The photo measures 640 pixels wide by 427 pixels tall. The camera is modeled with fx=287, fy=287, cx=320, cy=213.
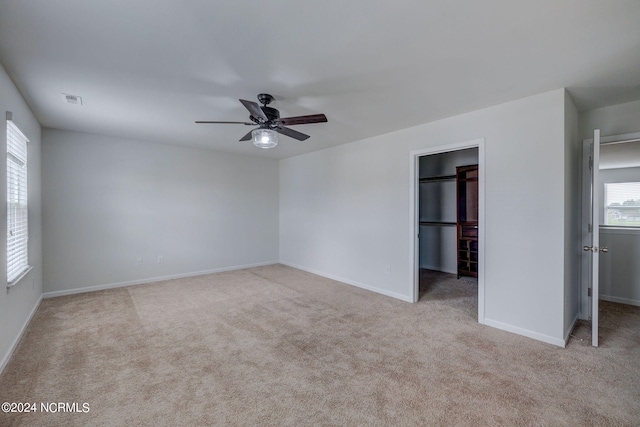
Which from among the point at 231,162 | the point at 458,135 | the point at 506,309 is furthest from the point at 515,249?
the point at 231,162

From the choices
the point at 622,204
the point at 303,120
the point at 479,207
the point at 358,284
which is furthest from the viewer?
the point at 358,284

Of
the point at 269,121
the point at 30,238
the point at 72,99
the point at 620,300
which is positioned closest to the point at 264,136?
the point at 269,121

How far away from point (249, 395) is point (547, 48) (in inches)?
129

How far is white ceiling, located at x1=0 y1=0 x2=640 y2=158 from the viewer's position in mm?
1703

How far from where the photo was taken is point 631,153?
389 centimetres

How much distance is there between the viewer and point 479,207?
3.31 metres

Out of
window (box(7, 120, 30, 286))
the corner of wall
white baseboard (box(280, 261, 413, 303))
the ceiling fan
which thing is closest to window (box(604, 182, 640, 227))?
the corner of wall

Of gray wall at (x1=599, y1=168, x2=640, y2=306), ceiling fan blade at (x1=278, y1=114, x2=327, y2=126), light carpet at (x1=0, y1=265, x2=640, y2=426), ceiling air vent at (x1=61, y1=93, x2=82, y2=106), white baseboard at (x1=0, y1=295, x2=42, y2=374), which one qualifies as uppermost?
ceiling air vent at (x1=61, y1=93, x2=82, y2=106)

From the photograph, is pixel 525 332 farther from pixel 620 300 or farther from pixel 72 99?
pixel 72 99

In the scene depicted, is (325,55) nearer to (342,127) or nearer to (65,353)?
(342,127)

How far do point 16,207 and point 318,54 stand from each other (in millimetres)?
3482

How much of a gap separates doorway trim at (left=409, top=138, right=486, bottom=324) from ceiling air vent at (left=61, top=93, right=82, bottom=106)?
3.99 metres

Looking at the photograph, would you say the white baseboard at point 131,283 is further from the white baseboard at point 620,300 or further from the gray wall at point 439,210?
the white baseboard at point 620,300

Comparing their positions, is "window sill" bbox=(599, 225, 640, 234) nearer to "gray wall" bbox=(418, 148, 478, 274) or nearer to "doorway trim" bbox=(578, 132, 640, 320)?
"doorway trim" bbox=(578, 132, 640, 320)
